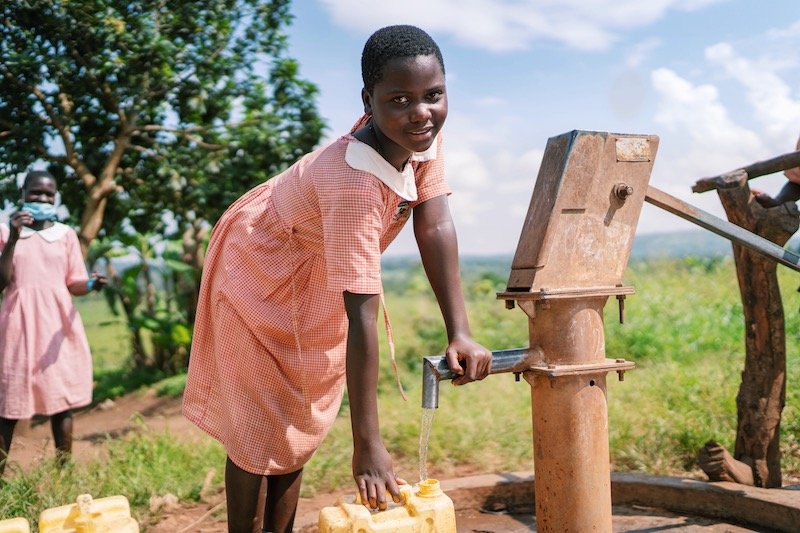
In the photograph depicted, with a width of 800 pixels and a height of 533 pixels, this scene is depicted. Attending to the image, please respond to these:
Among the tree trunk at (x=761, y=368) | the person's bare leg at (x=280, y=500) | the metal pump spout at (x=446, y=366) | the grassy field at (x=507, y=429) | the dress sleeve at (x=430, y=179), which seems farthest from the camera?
the grassy field at (x=507, y=429)

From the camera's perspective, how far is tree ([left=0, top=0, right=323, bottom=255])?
5043 millimetres

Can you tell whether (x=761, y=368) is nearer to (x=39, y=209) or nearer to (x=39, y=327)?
(x=39, y=327)

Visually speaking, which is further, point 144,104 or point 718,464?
point 144,104

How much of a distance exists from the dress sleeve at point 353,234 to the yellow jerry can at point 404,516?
477mm

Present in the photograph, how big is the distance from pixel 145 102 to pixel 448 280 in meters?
4.35

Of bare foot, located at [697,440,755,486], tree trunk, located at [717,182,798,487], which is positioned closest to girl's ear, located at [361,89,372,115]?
tree trunk, located at [717,182,798,487]

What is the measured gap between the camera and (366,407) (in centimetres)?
171

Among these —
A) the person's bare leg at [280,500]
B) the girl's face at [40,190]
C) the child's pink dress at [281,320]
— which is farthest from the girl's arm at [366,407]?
the girl's face at [40,190]

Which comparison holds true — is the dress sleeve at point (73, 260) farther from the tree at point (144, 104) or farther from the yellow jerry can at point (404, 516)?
the yellow jerry can at point (404, 516)

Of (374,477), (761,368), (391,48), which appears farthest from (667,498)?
(391,48)

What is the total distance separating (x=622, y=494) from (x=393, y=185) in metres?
1.78

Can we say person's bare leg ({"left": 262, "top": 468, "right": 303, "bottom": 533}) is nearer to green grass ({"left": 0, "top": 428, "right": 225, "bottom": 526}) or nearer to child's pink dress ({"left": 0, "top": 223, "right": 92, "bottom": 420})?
green grass ({"left": 0, "top": 428, "right": 225, "bottom": 526})

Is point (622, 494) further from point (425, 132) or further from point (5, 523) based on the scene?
point (5, 523)

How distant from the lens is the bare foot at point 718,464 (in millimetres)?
2738
